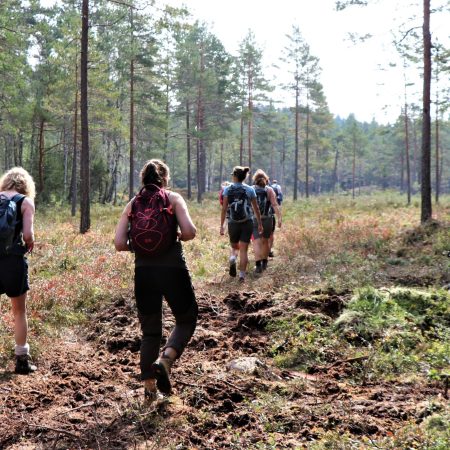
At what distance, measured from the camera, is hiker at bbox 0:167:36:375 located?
4543 mm

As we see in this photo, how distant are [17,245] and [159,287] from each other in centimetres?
173

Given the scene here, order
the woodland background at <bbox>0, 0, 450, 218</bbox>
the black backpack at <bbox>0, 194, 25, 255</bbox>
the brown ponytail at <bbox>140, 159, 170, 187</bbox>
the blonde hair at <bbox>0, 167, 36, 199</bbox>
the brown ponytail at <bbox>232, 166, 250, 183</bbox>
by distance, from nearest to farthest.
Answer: the brown ponytail at <bbox>140, 159, 170, 187</bbox>, the black backpack at <bbox>0, 194, 25, 255</bbox>, the blonde hair at <bbox>0, 167, 36, 199</bbox>, the brown ponytail at <bbox>232, 166, 250, 183</bbox>, the woodland background at <bbox>0, 0, 450, 218</bbox>

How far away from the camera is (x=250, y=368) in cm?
466

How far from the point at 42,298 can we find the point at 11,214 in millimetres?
2672

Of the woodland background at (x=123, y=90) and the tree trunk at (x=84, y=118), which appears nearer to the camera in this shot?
the tree trunk at (x=84, y=118)

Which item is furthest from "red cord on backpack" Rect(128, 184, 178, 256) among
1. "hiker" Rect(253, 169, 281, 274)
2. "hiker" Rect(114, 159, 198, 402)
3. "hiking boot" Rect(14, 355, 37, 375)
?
"hiker" Rect(253, 169, 281, 274)

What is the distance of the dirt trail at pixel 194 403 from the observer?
3406 millimetres

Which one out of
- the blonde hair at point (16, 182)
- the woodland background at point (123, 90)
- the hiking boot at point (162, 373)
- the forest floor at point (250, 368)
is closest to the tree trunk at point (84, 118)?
the woodland background at point (123, 90)

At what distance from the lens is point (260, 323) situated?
6129 mm

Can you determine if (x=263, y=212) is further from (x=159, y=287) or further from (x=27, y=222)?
(x=159, y=287)

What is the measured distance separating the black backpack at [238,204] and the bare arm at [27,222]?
4.33 meters

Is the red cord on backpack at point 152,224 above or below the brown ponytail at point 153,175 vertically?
below

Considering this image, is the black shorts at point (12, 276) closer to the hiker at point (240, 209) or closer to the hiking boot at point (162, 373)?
the hiking boot at point (162, 373)

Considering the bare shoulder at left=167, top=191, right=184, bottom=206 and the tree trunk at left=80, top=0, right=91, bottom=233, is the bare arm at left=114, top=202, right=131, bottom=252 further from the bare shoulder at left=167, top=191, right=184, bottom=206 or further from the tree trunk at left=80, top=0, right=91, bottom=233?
the tree trunk at left=80, top=0, right=91, bottom=233
